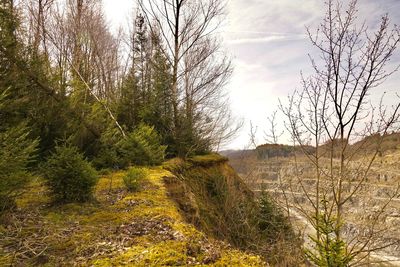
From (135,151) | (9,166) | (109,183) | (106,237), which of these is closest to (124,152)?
(135,151)

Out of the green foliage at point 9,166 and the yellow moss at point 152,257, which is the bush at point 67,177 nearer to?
the green foliage at point 9,166

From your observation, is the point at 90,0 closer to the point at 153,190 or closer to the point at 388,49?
the point at 153,190

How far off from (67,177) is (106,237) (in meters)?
2.07

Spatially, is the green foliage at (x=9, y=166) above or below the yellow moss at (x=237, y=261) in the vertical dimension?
above

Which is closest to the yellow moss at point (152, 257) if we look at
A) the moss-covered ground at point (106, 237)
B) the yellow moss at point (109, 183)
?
the moss-covered ground at point (106, 237)

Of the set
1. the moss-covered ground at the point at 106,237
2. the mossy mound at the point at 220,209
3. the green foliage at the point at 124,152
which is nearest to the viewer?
the moss-covered ground at the point at 106,237

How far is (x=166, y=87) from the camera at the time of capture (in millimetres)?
12688

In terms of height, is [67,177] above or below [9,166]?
below

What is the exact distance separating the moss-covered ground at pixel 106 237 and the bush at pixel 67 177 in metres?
0.22

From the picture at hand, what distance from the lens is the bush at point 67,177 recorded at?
217 inches

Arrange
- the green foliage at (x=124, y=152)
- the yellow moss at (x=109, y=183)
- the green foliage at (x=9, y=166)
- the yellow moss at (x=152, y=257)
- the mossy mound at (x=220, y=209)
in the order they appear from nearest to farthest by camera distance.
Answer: the yellow moss at (x=152, y=257) → the green foliage at (x=9, y=166) → the yellow moss at (x=109, y=183) → the mossy mound at (x=220, y=209) → the green foliage at (x=124, y=152)

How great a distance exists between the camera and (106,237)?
4.02m

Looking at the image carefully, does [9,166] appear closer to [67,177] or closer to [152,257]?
[67,177]

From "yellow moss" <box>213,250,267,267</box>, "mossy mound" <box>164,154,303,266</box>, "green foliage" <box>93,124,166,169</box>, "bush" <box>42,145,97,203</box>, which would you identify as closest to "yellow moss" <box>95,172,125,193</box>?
"green foliage" <box>93,124,166,169</box>
